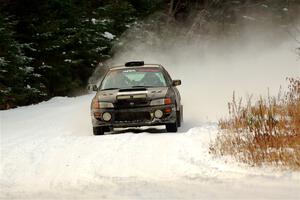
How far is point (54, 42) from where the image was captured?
2398cm

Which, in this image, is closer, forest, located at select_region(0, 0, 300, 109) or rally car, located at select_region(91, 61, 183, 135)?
rally car, located at select_region(91, 61, 183, 135)

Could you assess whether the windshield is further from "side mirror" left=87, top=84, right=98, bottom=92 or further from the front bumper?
the front bumper

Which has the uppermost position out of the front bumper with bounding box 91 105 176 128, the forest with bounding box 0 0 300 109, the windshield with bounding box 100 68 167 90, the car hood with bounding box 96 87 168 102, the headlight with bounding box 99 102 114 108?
the forest with bounding box 0 0 300 109

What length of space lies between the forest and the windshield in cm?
705

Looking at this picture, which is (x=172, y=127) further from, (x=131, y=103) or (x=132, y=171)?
(x=132, y=171)

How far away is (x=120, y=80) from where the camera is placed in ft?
46.4

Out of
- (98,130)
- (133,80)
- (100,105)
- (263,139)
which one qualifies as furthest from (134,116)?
(263,139)

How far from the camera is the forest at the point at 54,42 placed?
845 inches

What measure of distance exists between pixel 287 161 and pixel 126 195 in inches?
95.6

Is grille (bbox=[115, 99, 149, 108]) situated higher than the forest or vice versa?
the forest

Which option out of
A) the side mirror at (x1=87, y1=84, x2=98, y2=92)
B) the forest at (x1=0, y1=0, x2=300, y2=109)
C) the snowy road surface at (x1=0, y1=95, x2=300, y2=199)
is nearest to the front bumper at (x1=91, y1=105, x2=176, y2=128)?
the snowy road surface at (x1=0, y1=95, x2=300, y2=199)

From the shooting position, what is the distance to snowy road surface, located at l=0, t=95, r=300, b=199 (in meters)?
7.25

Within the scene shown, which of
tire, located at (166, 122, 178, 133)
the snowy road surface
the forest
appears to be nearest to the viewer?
the snowy road surface

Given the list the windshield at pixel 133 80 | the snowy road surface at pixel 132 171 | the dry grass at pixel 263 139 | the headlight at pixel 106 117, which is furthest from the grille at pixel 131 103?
the dry grass at pixel 263 139
